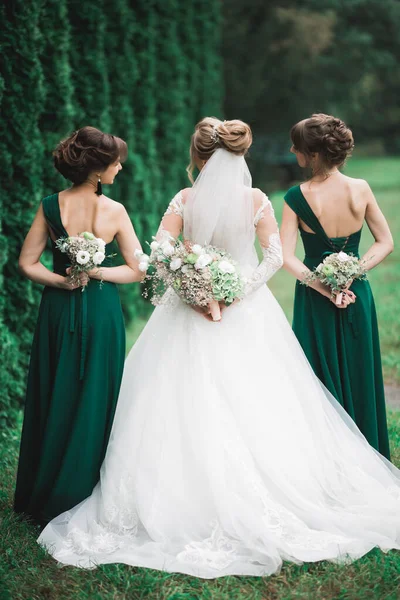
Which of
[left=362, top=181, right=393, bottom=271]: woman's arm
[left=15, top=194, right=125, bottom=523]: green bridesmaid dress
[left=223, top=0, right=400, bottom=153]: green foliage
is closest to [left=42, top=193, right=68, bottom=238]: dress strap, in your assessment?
[left=15, top=194, right=125, bottom=523]: green bridesmaid dress

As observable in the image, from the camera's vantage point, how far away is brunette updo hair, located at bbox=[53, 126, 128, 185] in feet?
13.8

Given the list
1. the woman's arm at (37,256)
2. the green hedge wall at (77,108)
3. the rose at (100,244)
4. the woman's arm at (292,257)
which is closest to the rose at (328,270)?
the woman's arm at (292,257)

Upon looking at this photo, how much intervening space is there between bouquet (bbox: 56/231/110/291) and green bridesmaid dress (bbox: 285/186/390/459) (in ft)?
4.48

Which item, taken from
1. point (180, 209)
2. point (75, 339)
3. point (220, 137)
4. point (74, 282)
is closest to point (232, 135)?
point (220, 137)

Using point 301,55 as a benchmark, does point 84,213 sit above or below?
below

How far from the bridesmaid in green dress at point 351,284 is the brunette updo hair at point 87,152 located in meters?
1.20

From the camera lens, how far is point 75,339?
14.2 feet

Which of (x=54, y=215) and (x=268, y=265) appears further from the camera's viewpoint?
(x=268, y=265)

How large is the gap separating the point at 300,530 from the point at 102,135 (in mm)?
2411

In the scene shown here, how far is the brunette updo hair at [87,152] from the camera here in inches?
165

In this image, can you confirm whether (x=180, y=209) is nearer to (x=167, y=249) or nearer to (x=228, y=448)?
(x=167, y=249)

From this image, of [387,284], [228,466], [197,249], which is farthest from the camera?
[387,284]

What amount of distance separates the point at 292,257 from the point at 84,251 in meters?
1.40

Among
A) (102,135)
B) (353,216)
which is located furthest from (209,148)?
(353,216)
